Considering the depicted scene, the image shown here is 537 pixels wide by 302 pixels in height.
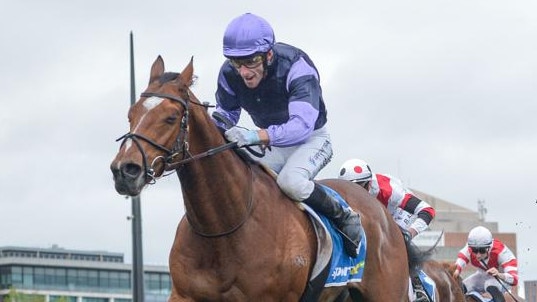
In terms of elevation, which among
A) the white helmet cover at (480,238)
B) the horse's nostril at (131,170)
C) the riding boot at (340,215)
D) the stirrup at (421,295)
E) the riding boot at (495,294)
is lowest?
the riding boot at (495,294)

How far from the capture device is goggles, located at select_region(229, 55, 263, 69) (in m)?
13.4

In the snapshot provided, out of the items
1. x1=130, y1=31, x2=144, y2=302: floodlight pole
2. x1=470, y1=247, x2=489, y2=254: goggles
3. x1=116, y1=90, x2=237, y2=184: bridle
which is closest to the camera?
x1=116, y1=90, x2=237, y2=184: bridle

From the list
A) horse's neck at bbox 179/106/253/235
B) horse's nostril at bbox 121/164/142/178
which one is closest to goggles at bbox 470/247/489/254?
horse's neck at bbox 179/106/253/235

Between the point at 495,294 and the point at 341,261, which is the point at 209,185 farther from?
the point at 495,294

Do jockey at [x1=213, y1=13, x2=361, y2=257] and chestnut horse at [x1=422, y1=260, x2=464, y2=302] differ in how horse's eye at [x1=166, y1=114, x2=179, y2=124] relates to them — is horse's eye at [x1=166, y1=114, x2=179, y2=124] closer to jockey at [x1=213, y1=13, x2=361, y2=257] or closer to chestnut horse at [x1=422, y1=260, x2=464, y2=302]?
jockey at [x1=213, y1=13, x2=361, y2=257]

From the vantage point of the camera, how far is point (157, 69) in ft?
41.7

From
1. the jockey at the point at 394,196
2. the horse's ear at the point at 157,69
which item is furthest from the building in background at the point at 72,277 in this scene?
the horse's ear at the point at 157,69

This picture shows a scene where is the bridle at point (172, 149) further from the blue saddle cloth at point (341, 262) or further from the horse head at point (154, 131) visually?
the blue saddle cloth at point (341, 262)

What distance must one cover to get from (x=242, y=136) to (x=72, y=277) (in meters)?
114

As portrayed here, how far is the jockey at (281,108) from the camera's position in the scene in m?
13.2

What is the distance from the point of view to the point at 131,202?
40.3 m

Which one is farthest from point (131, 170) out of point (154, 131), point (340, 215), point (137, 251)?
point (137, 251)

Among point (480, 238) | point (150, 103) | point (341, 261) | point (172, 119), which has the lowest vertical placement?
point (341, 261)

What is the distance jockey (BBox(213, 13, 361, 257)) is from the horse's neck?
0.27 meters
